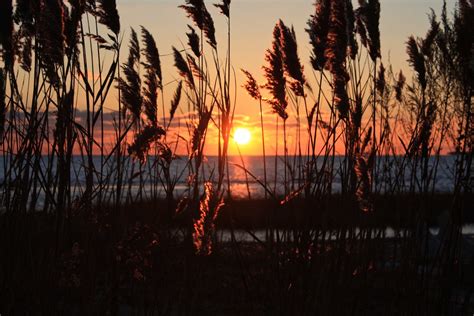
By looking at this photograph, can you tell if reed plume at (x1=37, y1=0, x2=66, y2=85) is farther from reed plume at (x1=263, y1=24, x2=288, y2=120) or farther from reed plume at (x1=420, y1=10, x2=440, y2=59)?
reed plume at (x1=420, y1=10, x2=440, y2=59)

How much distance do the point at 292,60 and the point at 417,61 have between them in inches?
54.1

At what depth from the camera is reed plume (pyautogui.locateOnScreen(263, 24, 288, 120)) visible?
2.76 metres

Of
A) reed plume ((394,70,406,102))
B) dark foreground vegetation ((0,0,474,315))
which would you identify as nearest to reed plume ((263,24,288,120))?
dark foreground vegetation ((0,0,474,315))

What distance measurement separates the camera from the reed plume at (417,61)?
3.73 metres

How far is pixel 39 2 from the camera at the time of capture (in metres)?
2.45

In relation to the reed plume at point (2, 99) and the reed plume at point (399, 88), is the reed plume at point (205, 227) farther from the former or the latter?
the reed plume at point (399, 88)

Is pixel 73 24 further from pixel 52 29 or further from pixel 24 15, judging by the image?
pixel 24 15

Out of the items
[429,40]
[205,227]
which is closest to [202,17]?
[205,227]

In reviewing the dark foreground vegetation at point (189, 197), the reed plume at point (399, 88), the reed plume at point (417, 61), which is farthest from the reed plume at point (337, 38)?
the reed plume at point (399, 88)

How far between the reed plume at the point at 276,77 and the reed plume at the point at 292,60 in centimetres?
6

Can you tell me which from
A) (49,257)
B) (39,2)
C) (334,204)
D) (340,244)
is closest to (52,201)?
(49,257)

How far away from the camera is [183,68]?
10.2ft

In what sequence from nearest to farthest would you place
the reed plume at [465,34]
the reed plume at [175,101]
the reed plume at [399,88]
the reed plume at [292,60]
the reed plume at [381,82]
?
1. the reed plume at [292,60]
2. the reed plume at [465,34]
3. the reed plume at [175,101]
4. the reed plume at [381,82]
5. the reed plume at [399,88]

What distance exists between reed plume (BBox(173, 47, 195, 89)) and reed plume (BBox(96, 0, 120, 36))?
24.9 inches
